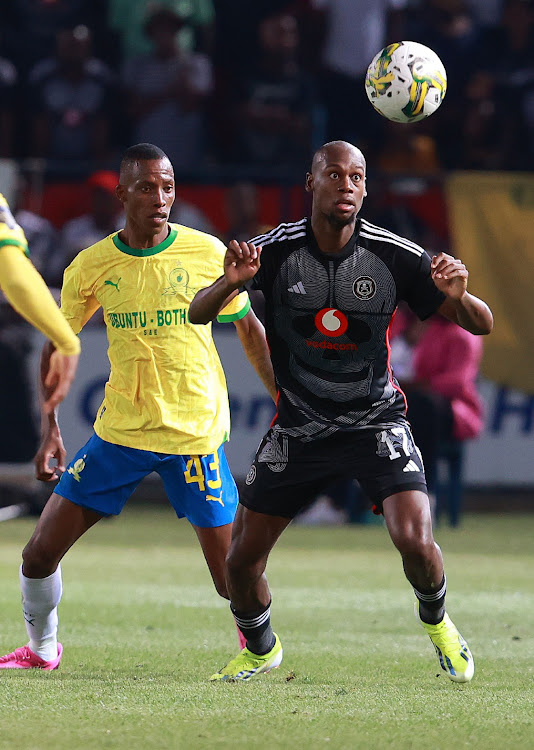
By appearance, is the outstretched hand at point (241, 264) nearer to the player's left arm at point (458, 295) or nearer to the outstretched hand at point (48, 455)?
the player's left arm at point (458, 295)

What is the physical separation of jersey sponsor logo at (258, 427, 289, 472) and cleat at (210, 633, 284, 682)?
Result: 0.98 meters

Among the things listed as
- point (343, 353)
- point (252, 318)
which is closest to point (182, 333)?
point (252, 318)

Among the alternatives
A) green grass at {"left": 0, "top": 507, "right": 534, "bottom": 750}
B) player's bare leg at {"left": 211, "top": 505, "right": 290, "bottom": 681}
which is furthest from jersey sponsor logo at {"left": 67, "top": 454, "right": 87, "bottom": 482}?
green grass at {"left": 0, "top": 507, "right": 534, "bottom": 750}

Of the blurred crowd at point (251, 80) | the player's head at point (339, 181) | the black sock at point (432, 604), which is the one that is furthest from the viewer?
the blurred crowd at point (251, 80)

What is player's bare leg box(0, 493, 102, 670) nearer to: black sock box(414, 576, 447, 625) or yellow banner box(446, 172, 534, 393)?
black sock box(414, 576, 447, 625)

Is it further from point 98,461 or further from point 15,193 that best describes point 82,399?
point 98,461

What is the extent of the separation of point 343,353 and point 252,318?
735 mm

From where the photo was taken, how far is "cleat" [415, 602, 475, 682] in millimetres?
6379

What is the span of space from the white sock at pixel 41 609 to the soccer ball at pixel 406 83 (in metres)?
3.08

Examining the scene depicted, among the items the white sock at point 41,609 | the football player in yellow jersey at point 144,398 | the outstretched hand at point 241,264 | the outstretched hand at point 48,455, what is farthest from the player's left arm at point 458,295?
the white sock at point 41,609

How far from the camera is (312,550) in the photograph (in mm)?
12977

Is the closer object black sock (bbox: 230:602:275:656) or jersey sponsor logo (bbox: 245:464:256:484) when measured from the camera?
jersey sponsor logo (bbox: 245:464:256:484)

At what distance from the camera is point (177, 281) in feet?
22.7

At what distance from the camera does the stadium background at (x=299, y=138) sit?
1531 cm
